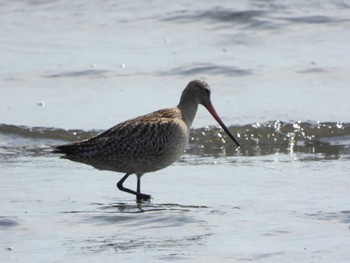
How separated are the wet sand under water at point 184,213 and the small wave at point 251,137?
1.02 metres

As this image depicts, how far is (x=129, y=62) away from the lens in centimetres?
1597

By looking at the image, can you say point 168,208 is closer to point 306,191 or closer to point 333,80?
point 306,191

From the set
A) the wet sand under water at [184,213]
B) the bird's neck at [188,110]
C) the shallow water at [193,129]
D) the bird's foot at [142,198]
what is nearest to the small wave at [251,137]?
the shallow water at [193,129]

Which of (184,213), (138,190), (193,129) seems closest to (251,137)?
(193,129)

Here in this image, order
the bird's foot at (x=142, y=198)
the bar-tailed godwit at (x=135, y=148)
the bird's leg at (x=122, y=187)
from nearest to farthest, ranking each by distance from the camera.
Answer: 1. the bird's foot at (x=142, y=198)
2. the bird's leg at (x=122, y=187)
3. the bar-tailed godwit at (x=135, y=148)

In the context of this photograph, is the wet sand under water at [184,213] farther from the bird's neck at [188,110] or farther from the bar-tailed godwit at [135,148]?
the bird's neck at [188,110]

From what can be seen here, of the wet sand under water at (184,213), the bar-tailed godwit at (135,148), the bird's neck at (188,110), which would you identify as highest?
the bird's neck at (188,110)

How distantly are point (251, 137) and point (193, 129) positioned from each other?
2.14ft

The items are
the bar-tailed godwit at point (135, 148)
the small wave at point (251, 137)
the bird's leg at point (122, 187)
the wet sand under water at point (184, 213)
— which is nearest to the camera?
the wet sand under water at point (184, 213)

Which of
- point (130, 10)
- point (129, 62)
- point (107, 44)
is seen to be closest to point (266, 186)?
point (129, 62)

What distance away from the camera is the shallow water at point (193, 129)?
26.3ft

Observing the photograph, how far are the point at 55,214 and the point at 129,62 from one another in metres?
7.33

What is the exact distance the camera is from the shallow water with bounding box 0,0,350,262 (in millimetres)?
8031

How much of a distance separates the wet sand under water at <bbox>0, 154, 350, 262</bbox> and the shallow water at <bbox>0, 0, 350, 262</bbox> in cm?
1
